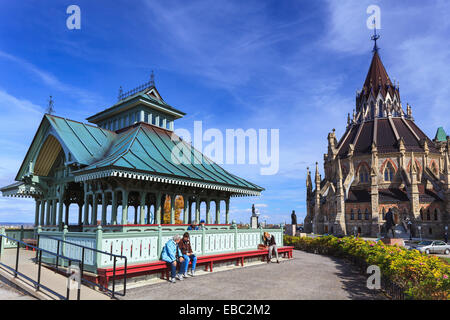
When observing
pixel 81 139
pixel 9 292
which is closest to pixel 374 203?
pixel 81 139

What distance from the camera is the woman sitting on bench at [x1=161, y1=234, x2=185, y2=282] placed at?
10406 millimetres

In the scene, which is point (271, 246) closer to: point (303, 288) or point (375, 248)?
point (375, 248)

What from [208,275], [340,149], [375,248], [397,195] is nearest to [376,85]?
[340,149]

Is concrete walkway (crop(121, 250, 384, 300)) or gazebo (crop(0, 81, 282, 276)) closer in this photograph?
concrete walkway (crop(121, 250, 384, 300))

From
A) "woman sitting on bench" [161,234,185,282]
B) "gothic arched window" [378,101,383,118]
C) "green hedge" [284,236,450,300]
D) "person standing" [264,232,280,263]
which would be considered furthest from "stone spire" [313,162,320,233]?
"woman sitting on bench" [161,234,185,282]

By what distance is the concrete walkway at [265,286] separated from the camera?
897 centimetres

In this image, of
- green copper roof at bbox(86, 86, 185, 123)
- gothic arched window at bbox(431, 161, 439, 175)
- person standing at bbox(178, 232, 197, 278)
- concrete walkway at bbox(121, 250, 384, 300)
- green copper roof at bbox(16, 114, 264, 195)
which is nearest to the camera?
concrete walkway at bbox(121, 250, 384, 300)

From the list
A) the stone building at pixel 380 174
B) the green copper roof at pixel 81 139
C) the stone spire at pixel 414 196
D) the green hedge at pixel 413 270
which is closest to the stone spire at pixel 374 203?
the stone building at pixel 380 174

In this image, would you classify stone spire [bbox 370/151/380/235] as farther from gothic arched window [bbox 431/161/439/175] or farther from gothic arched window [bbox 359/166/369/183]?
gothic arched window [bbox 431/161/439/175]

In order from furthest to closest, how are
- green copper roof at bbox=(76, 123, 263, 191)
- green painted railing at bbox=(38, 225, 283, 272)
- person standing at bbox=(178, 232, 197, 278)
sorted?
green copper roof at bbox=(76, 123, 263, 191)
person standing at bbox=(178, 232, 197, 278)
green painted railing at bbox=(38, 225, 283, 272)

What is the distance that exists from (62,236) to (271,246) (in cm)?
948

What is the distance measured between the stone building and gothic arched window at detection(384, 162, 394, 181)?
145 mm

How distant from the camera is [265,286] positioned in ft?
33.6

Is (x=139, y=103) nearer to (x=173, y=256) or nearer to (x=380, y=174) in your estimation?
(x=173, y=256)
